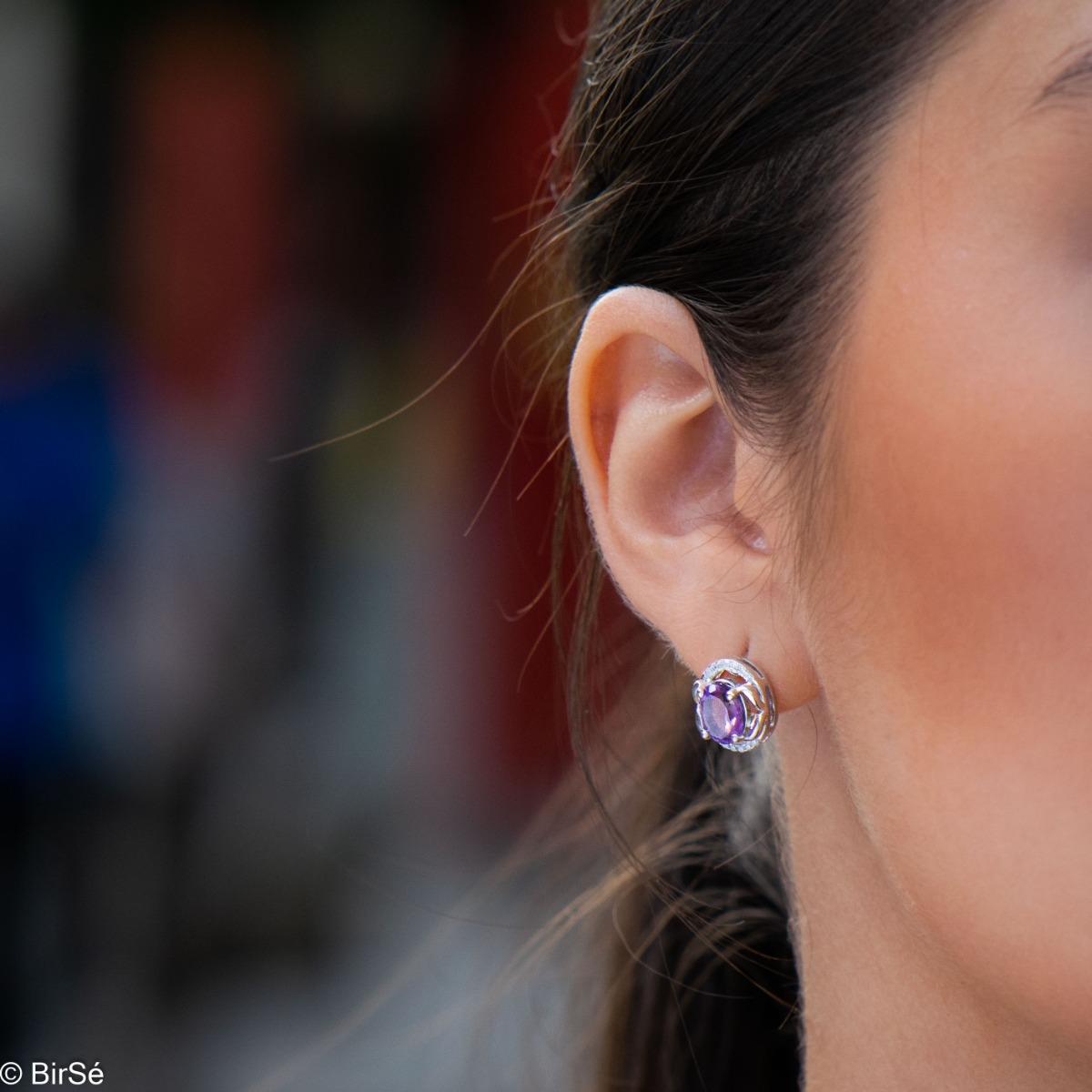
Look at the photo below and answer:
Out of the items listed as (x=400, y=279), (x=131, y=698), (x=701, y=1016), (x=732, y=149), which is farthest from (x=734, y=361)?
(x=400, y=279)

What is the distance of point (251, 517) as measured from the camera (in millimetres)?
3750

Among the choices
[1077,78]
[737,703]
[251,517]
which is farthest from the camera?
[251,517]

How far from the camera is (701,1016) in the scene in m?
1.57

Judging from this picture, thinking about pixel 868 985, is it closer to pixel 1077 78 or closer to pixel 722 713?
pixel 722 713

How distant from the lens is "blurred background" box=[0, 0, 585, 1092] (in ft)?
11.3

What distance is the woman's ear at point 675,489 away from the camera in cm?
101

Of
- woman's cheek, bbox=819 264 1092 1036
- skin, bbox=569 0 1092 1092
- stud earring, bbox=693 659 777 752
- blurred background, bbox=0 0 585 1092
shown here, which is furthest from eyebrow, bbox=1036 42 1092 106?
blurred background, bbox=0 0 585 1092

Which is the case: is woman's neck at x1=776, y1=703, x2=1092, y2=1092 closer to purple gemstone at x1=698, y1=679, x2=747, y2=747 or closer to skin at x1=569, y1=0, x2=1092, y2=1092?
skin at x1=569, y1=0, x2=1092, y2=1092

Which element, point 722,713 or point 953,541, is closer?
point 953,541

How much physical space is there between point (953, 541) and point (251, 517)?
121 inches

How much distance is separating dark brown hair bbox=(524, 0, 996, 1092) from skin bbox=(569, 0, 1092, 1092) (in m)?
0.03

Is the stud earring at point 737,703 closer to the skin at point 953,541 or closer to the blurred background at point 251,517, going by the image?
the skin at point 953,541

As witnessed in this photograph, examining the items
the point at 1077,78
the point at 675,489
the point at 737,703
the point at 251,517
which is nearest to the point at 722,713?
the point at 737,703

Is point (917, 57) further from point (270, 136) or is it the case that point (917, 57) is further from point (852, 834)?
point (270, 136)
